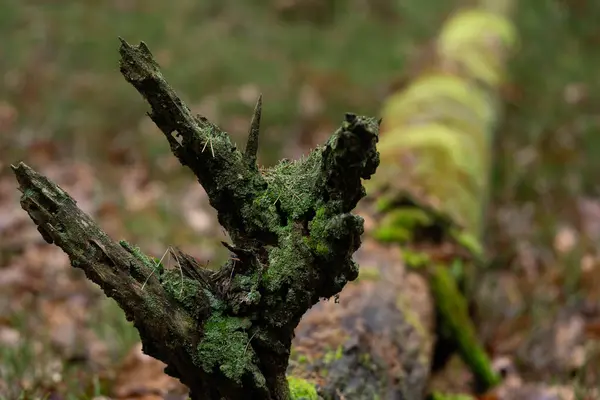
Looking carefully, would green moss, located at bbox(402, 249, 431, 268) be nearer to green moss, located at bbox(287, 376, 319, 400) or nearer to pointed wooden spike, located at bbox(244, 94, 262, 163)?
green moss, located at bbox(287, 376, 319, 400)

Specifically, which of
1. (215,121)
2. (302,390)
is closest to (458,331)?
(302,390)

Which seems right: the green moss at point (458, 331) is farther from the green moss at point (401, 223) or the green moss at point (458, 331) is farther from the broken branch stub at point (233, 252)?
the broken branch stub at point (233, 252)

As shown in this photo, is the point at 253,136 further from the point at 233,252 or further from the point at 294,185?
Answer: the point at 233,252

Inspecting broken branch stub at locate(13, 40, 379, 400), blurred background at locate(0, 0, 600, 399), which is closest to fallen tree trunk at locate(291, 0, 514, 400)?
broken branch stub at locate(13, 40, 379, 400)

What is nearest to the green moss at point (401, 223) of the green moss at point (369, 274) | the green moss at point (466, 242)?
the green moss at point (466, 242)

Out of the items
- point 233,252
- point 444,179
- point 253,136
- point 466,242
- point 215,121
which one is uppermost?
point 215,121

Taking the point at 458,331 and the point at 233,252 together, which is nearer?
the point at 233,252

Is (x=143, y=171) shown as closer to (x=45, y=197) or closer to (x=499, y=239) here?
(x=499, y=239)
